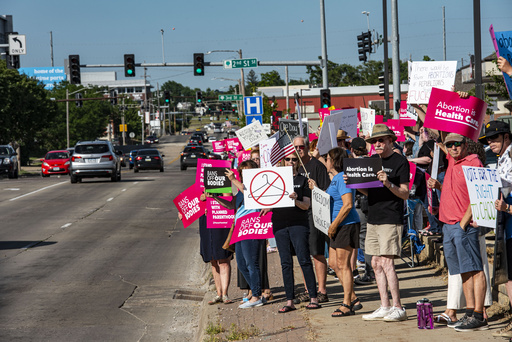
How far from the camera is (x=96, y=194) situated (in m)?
29.7

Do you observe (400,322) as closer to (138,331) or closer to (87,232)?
(138,331)

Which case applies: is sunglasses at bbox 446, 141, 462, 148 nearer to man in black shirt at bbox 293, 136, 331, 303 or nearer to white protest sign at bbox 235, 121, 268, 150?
man in black shirt at bbox 293, 136, 331, 303

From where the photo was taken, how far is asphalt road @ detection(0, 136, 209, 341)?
9.54 m

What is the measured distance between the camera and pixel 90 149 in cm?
3484

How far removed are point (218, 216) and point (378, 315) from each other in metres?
2.79

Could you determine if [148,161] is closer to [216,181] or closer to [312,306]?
[216,181]

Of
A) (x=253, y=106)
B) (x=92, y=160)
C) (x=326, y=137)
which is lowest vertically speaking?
(x=92, y=160)

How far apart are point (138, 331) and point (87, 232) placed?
10089 mm

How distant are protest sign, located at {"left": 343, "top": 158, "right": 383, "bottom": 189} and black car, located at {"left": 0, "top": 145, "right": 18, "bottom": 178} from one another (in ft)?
126

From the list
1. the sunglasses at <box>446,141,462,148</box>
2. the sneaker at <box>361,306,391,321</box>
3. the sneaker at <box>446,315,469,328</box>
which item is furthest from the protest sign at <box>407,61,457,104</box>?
the sneaker at <box>446,315,469,328</box>

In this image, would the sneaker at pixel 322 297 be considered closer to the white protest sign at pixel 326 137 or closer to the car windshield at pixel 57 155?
the white protest sign at pixel 326 137

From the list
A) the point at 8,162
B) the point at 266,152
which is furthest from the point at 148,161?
the point at 266,152

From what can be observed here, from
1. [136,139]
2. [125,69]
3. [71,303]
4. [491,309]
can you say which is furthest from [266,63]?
[136,139]

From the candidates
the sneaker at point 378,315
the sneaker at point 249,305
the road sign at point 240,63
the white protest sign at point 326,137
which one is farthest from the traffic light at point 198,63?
the sneaker at point 378,315
